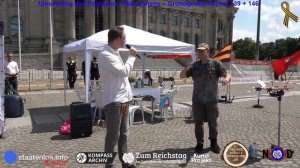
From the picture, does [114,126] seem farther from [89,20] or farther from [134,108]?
[89,20]

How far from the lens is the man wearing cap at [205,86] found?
6070mm

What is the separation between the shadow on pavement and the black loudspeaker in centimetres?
129

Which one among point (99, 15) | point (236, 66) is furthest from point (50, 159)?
point (99, 15)

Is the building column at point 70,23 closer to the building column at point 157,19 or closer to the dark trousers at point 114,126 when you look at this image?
the building column at point 157,19

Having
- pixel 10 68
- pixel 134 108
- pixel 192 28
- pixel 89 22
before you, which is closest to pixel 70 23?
pixel 89 22

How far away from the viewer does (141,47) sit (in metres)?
10.1

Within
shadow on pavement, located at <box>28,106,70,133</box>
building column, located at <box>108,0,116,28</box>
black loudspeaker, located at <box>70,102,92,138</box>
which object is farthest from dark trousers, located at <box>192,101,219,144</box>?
building column, located at <box>108,0,116,28</box>

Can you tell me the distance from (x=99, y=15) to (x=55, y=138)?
5620 cm

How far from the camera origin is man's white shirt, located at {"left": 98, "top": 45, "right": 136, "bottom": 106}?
177 inches

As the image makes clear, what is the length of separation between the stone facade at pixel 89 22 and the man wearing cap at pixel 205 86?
123ft

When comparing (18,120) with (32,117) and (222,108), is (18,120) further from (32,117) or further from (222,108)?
(222,108)

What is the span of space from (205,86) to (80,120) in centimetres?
326

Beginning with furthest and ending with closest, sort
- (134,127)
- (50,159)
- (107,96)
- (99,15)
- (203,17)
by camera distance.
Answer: (203,17), (99,15), (134,127), (50,159), (107,96)

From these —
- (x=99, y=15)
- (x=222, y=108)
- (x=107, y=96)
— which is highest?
(x=99, y=15)
